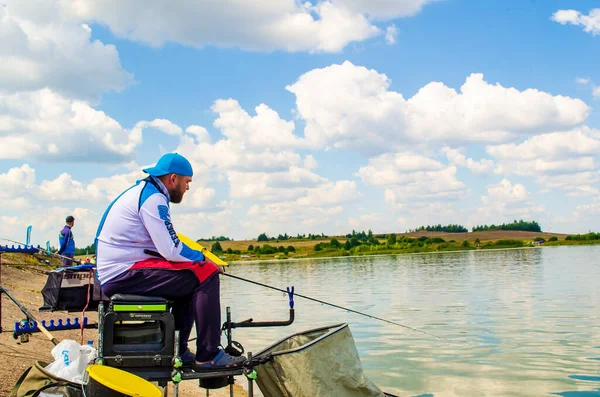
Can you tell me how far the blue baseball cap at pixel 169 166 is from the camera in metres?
4.05

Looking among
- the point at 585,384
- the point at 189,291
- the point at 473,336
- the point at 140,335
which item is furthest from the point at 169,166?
the point at 473,336

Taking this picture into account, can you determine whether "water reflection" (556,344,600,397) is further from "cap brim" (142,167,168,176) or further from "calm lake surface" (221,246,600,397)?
"cap brim" (142,167,168,176)

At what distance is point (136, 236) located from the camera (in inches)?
151

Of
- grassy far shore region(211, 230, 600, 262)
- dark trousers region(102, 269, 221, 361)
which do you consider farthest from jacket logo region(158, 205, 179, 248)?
grassy far shore region(211, 230, 600, 262)

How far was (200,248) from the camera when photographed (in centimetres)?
443

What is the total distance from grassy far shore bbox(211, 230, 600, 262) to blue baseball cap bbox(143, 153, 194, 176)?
88.0 meters

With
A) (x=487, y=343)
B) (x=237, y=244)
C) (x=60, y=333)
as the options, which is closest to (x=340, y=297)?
(x=487, y=343)

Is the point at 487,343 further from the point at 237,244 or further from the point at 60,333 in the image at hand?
the point at 237,244

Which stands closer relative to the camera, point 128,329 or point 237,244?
point 128,329

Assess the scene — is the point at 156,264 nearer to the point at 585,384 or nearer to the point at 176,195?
the point at 176,195

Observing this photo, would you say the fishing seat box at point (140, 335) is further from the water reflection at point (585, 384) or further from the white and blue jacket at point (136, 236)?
the water reflection at point (585, 384)

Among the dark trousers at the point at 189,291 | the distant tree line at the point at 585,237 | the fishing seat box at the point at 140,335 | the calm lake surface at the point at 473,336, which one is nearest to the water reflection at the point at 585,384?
the calm lake surface at the point at 473,336

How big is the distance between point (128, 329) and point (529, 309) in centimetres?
1337

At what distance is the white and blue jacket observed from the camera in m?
3.78
